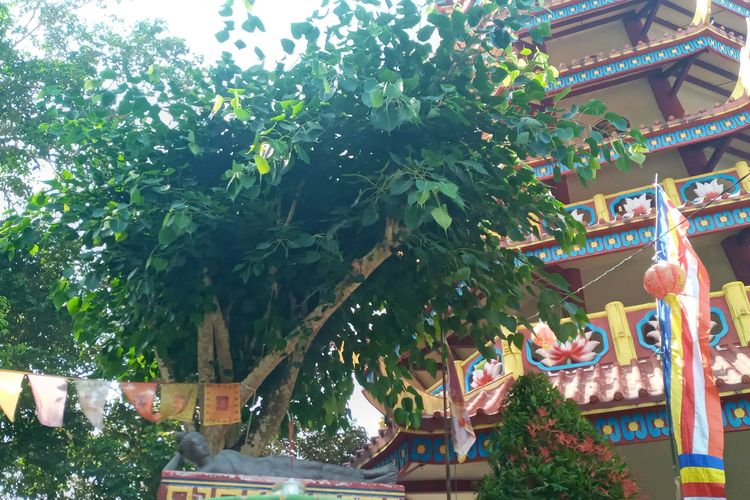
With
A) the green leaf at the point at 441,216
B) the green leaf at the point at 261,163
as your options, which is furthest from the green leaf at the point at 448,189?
the green leaf at the point at 261,163

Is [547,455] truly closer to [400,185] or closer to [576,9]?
[400,185]

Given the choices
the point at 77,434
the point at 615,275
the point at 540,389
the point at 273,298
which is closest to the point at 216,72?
the point at 273,298

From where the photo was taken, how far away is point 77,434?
964cm

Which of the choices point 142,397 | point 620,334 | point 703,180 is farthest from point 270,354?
point 703,180

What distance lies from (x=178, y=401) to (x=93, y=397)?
24.5 inches

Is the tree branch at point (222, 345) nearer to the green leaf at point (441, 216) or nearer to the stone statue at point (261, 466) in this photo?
the stone statue at point (261, 466)

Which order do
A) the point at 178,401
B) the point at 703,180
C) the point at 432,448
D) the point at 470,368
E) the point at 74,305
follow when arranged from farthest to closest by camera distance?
the point at 703,180
the point at 470,368
the point at 432,448
the point at 74,305
the point at 178,401

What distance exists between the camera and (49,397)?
4.78 meters

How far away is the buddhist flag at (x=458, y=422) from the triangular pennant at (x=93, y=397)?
300 cm

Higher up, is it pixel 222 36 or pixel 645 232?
pixel 222 36

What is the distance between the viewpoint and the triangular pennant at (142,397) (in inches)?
202

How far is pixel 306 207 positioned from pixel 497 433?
8.35 feet

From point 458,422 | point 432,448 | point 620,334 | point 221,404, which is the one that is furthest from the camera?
point 620,334

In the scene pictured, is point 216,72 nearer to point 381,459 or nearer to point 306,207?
point 306,207
